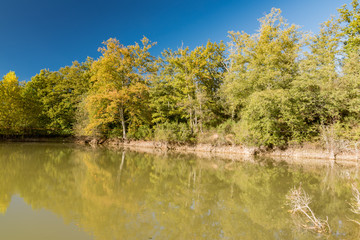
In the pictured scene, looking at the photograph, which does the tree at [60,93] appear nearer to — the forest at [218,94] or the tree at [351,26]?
the forest at [218,94]

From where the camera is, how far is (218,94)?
2439 cm

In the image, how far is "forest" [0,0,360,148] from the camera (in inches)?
663

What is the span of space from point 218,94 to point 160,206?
65.1ft

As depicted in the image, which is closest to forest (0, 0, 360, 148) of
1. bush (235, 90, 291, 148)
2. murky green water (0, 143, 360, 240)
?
bush (235, 90, 291, 148)

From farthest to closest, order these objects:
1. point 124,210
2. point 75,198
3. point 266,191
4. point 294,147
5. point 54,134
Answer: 1. point 54,134
2. point 294,147
3. point 266,191
4. point 75,198
5. point 124,210

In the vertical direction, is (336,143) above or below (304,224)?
above

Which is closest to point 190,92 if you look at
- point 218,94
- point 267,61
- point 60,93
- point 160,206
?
point 218,94

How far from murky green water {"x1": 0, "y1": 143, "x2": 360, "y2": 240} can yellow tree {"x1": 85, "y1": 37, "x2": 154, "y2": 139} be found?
51.9 ft

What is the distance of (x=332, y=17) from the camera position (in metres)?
21.3

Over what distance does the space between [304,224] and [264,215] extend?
0.93 meters

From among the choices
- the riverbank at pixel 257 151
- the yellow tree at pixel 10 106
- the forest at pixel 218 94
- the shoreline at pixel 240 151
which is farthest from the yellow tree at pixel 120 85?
the yellow tree at pixel 10 106

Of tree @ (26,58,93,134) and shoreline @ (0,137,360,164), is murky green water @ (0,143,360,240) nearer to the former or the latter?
shoreline @ (0,137,360,164)

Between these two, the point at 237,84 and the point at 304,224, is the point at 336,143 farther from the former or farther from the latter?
the point at 304,224

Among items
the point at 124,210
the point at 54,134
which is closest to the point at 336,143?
the point at 124,210
